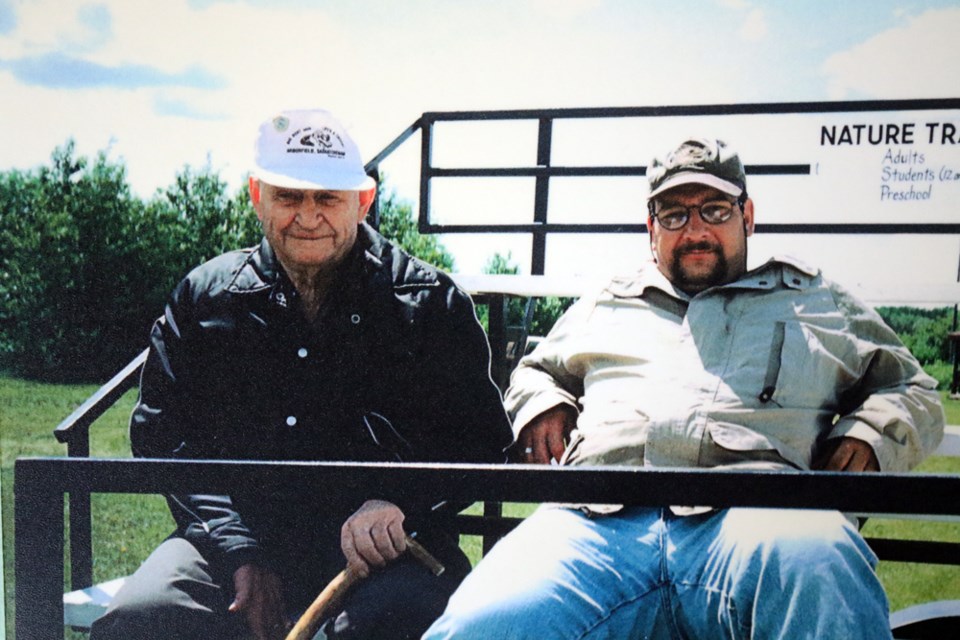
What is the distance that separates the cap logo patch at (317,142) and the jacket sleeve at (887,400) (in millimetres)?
1024

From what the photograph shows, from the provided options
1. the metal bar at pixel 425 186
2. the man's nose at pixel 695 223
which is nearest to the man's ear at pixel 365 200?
the metal bar at pixel 425 186

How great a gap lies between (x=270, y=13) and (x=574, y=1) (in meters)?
0.66

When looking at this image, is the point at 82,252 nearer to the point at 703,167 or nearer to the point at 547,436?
the point at 547,436

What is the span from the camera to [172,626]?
1.64 m

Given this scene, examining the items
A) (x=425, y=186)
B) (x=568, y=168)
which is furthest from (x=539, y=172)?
(x=425, y=186)

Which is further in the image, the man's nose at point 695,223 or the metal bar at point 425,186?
the metal bar at point 425,186

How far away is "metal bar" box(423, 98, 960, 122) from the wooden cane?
34.5 inches

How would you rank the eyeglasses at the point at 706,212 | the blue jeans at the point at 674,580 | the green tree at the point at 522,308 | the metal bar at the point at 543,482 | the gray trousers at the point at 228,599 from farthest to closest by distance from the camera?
the green tree at the point at 522,308 < the eyeglasses at the point at 706,212 < the gray trousers at the point at 228,599 < the blue jeans at the point at 674,580 < the metal bar at the point at 543,482

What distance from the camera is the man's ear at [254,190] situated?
1758 mm

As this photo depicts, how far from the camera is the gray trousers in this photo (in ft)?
5.05

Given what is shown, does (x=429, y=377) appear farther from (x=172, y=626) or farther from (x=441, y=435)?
(x=172, y=626)

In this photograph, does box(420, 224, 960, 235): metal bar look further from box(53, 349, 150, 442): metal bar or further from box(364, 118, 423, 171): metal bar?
box(53, 349, 150, 442): metal bar

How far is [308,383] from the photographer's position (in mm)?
1689

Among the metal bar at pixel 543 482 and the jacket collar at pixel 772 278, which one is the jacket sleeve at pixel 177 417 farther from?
the jacket collar at pixel 772 278
